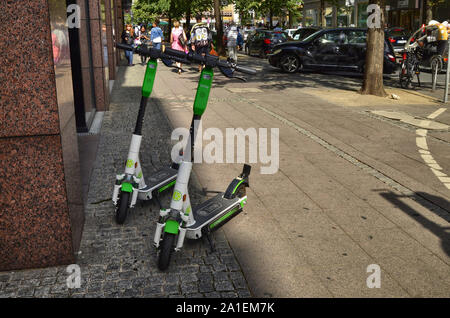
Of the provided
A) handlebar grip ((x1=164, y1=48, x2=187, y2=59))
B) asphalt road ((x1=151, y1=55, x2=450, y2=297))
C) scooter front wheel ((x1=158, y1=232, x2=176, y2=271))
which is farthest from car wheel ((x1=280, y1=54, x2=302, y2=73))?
scooter front wheel ((x1=158, y1=232, x2=176, y2=271))

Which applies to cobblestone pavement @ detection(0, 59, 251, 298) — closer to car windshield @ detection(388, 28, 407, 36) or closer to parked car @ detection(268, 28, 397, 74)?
parked car @ detection(268, 28, 397, 74)

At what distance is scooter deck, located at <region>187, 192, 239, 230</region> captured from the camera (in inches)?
159

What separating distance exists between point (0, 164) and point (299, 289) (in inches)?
87.3

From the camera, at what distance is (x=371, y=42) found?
1256 centimetres

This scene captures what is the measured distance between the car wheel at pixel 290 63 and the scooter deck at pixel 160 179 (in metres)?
13.9

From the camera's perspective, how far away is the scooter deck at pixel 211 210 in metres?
4.04

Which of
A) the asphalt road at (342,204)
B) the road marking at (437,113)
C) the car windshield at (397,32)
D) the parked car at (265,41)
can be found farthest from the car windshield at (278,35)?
the asphalt road at (342,204)

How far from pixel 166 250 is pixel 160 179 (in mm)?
1530

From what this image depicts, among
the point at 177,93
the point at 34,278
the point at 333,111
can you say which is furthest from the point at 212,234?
the point at 177,93

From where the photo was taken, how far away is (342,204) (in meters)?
5.05

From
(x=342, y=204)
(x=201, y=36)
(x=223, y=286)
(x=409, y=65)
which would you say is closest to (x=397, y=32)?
(x=409, y=65)

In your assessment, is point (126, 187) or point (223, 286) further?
point (126, 187)

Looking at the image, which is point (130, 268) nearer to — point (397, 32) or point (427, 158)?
point (427, 158)
